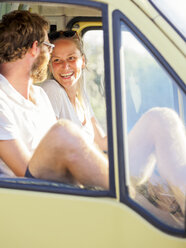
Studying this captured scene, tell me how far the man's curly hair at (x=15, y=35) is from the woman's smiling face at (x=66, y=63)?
0.62 metres

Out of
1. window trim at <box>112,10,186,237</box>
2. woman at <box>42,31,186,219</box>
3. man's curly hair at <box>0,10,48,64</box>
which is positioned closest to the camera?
window trim at <box>112,10,186,237</box>

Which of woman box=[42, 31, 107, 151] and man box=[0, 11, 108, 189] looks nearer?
man box=[0, 11, 108, 189]

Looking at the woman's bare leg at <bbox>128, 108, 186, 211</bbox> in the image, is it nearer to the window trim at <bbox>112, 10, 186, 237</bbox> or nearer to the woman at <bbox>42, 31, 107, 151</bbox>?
the window trim at <bbox>112, 10, 186, 237</bbox>

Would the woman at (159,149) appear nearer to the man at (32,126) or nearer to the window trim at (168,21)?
the man at (32,126)

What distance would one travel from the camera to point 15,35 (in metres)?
2.41

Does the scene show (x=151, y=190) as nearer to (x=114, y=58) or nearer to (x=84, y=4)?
(x=114, y=58)

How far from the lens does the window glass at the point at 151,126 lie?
68.7 inches

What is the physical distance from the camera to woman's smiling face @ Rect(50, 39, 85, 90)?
3068 mm

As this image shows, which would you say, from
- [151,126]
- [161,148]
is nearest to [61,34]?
[151,126]

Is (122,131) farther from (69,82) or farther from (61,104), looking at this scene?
(69,82)

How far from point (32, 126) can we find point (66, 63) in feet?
3.10

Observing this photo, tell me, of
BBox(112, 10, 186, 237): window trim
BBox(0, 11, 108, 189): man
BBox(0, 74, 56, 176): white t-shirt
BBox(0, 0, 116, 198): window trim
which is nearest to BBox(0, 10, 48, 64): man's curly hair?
BBox(0, 11, 108, 189): man

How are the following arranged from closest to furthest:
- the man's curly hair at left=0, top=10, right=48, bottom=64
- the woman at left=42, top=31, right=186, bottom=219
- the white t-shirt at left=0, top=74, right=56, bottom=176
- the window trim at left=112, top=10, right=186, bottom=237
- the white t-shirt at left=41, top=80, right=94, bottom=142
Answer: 1. the window trim at left=112, top=10, right=186, bottom=237
2. the woman at left=42, top=31, right=186, bottom=219
3. the white t-shirt at left=0, top=74, right=56, bottom=176
4. the man's curly hair at left=0, top=10, right=48, bottom=64
5. the white t-shirt at left=41, top=80, right=94, bottom=142

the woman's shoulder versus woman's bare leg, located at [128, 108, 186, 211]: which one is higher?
the woman's shoulder
